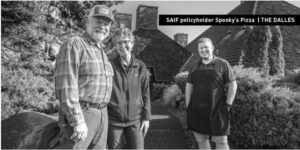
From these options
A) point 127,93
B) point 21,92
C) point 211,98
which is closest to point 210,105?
point 211,98

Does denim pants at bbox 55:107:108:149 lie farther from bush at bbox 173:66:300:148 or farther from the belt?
bush at bbox 173:66:300:148

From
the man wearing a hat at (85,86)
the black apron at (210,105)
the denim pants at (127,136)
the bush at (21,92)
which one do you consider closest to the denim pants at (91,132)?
the man wearing a hat at (85,86)

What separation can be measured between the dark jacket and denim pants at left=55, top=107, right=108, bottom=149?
275 millimetres

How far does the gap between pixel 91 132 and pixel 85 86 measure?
50 centimetres

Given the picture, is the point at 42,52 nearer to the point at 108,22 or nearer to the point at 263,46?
the point at 108,22

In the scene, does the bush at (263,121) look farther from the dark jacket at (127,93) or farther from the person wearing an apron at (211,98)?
the dark jacket at (127,93)

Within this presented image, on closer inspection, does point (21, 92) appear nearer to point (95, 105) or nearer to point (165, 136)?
point (165, 136)

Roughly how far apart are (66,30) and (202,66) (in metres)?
5.51

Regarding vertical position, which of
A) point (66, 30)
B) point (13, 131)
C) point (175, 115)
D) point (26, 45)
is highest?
point (66, 30)

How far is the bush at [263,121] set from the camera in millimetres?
5621

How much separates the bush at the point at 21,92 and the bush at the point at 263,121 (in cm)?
495

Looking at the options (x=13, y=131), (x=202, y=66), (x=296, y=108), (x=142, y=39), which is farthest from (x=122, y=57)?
(x=142, y=39)

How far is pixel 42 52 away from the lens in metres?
7.19

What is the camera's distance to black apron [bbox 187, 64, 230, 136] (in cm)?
369
